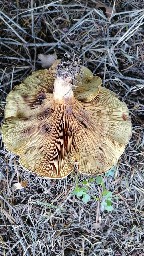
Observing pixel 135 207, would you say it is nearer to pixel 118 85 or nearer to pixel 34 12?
pixel 118 85

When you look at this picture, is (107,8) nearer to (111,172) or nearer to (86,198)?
(111,172)

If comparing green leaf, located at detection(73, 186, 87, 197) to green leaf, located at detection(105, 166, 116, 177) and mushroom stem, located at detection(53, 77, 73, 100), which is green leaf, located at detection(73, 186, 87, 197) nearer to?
green leaf, located at detection(105, 166, 116, 177)

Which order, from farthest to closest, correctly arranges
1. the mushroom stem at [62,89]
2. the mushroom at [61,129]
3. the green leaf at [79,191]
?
the green leaf at [79,191] → the mushroom at [61,129] → the mushroom stem at [62,89]

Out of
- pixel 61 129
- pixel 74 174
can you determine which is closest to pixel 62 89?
pixel 61 129

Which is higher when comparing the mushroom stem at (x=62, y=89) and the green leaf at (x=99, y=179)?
the mushroom stem at (x=62, y=89)

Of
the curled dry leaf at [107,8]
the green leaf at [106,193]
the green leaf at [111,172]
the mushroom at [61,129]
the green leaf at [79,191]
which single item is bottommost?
the green leaf at [106,193]

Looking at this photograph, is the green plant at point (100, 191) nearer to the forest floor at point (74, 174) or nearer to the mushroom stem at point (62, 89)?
the forest floor at point (74, 174)

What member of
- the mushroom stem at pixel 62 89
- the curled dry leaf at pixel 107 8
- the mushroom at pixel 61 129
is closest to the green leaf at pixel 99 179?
the mushroom at pixel 61 129
